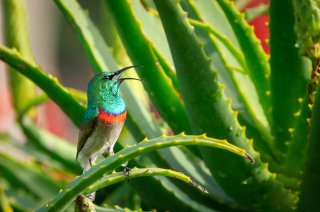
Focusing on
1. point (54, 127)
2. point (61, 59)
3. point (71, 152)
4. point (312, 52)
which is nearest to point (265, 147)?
point (312, 52)

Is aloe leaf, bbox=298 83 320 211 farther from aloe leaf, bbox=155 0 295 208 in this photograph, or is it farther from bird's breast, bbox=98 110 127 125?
bird's breast, bbox=98 110 127 125

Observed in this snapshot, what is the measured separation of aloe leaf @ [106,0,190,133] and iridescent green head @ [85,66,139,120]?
53 mm

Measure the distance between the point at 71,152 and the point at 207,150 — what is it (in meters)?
0.71

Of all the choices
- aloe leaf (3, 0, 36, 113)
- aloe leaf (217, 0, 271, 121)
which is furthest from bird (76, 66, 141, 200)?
aloe leaf (3, 0, 36, 113)

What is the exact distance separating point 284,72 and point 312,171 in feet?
0.73

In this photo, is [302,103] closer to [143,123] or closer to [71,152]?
[143,123]

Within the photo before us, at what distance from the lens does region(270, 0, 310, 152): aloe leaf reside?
51.4 inches

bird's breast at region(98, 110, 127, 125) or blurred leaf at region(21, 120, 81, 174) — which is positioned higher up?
blurred leaf at region(21, 120, 81, 174)

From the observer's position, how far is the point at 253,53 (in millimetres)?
1430

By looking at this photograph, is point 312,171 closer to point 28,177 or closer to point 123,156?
point 123,156

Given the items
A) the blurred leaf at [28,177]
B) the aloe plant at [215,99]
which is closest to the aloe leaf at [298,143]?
the aloe plant at [215,99]

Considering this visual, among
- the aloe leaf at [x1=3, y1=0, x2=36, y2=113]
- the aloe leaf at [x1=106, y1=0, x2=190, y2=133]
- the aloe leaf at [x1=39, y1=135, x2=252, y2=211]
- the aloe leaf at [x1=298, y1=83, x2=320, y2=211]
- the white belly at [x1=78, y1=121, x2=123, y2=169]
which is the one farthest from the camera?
the aloe leaf at [x1=3, y1=0, x2=36, y2=113]

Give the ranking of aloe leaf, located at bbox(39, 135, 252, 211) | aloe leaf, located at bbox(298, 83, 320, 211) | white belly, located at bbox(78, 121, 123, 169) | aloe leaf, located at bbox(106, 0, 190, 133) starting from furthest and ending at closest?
aloe leaf, located at bbox(106, 0, 190, 133)
white belly, located at bbox(78, 121, 123, 169)
aloe leaf, located at bbox(298, 83, 320, 211)
aloe leaf, located at bbox(39, 135, 252, 211)

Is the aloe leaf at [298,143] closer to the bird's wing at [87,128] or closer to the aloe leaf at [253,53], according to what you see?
the aloe leaf at [253,53]
